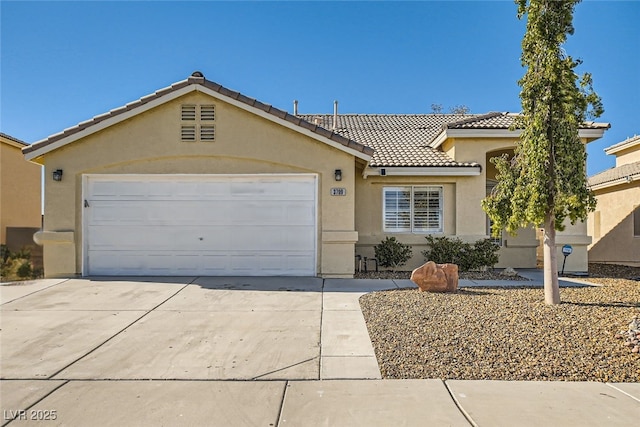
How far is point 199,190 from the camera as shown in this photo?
1114cm

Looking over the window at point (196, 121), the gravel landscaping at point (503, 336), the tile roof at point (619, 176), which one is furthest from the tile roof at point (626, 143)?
the window at point (196, 121)

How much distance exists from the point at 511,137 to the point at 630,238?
7932 mm

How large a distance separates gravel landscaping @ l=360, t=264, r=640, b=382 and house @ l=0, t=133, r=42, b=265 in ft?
44.3

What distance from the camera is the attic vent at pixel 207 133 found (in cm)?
1092

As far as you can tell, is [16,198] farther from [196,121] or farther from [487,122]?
[487,122]

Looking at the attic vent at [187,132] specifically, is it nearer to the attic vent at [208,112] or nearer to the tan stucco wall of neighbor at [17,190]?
the attic vent at [208,112]

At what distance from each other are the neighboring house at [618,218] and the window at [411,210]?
8.75 meters

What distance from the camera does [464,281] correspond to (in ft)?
34.4

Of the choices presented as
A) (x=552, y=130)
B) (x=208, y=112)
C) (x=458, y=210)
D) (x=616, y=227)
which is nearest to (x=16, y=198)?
(x=208, y=112)

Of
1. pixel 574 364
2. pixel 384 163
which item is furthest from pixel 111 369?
pixel 384 163

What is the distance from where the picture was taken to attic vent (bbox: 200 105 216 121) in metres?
10.9

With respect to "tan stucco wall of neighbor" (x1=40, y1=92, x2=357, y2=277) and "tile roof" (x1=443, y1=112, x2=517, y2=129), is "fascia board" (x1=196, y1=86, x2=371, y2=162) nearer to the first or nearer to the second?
"tan stucco wall of neighbor" (x1=40, y1=92, x2=357, y2=277)

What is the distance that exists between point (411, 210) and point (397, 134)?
5.03 metres

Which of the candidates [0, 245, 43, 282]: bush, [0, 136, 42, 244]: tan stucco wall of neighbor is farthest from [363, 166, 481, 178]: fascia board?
[0, 136, 42, 244]: tan stucco wall of neighbor
